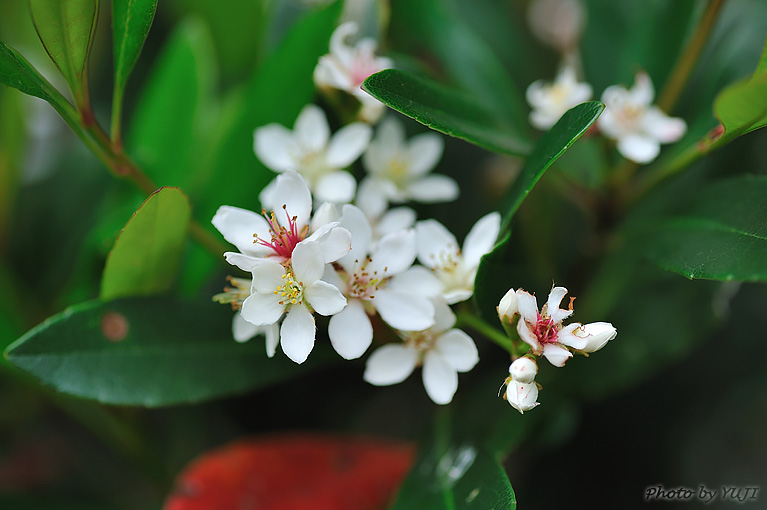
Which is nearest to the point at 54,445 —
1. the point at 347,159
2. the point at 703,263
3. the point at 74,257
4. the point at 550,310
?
the point at 74,257

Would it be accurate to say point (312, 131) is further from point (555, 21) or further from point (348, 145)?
point (555, 21)

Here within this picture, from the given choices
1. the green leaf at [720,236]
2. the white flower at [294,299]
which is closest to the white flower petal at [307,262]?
the white flower at [294,299]

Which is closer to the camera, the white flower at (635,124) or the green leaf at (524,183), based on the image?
the green leaf at (524,183)

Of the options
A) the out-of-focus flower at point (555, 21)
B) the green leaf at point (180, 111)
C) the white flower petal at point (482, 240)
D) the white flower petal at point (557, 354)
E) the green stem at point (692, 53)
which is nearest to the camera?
the white flower petal at point (557, 354)

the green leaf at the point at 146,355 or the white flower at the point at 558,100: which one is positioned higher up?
the white flower at the point at 558,100

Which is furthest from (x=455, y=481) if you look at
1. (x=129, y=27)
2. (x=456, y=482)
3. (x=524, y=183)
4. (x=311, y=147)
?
(x=129, y=27)

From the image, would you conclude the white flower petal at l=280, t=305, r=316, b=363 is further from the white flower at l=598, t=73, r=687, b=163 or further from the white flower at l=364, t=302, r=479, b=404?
the white flower at l=598, t=73, r=687, b=163

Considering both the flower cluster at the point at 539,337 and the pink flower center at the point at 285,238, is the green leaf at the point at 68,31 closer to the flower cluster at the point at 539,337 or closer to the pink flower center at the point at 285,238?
the pink flower center at the point at 285,238
